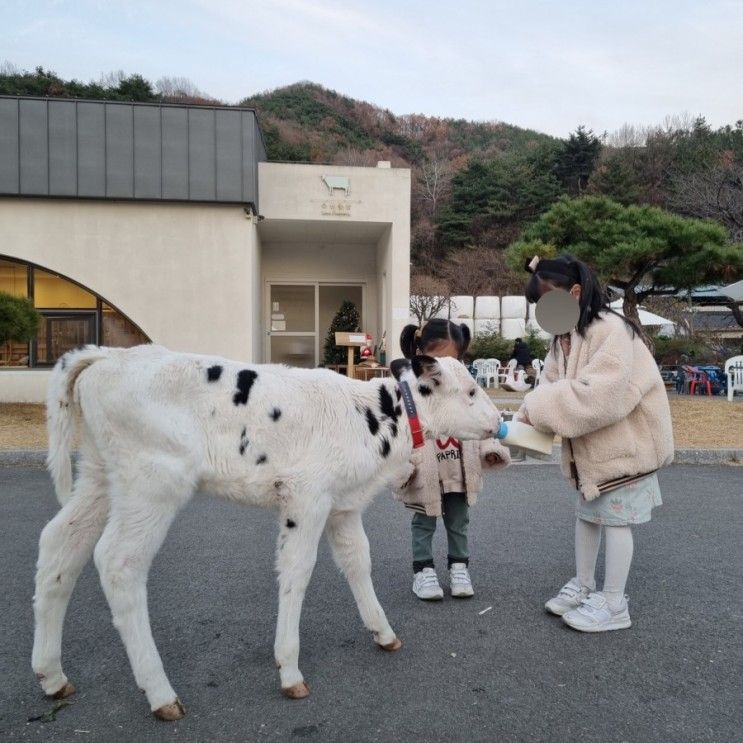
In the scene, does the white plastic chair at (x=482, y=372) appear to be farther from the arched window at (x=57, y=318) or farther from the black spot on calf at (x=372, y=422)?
the black spot on calf at (x=372, y=422)

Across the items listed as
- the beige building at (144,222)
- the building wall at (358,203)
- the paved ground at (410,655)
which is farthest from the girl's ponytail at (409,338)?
the building wall at (358,203)

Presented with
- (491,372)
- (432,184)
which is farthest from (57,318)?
(432,184)

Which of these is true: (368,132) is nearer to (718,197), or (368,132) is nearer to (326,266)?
(718,197)

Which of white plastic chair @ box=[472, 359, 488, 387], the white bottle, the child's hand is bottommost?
white plastic chair @ box=[472, 359, 488, 387]

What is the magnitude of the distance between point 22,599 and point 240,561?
132 centimetres

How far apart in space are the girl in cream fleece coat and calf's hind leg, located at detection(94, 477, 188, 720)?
1844 mm

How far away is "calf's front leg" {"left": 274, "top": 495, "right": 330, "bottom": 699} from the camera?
268 centimetres

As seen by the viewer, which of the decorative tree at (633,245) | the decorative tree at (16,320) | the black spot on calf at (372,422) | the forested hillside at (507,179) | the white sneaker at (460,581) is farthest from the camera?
the forested hillside at (507,179)

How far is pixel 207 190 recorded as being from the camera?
1429cm

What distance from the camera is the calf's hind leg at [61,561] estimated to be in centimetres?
268

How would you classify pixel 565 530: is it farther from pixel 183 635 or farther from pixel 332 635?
pixel 183 635

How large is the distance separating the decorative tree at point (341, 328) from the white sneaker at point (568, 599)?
14012 millimetres

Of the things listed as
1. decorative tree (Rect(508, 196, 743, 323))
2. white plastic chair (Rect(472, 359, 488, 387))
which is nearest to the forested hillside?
white plastic chair (Rect(472, 359, 488, 387))

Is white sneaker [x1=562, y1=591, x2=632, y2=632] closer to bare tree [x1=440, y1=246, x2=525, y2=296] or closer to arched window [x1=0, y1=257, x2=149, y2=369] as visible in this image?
arched window [x1=0, y1=257, x2=149, y2=369]
